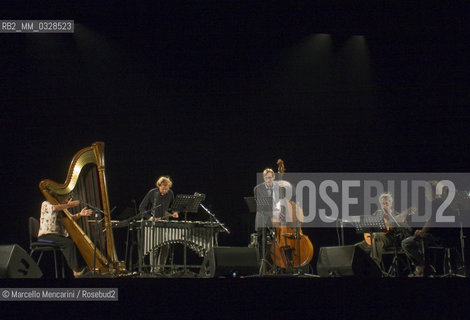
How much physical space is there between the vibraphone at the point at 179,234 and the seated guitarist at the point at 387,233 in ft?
6.58

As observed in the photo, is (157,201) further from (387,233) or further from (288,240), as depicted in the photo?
(387,233)

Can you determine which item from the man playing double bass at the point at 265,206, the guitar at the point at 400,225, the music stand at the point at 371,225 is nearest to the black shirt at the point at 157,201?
the man playing double bass at the point at 265,206

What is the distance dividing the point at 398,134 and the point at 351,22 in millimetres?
1912

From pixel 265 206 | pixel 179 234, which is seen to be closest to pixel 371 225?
pixel 265 206

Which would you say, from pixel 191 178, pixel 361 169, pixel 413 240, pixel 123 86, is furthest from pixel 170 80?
pixel 413 240

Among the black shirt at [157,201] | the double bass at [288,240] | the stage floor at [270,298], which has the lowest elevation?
the stage floor at [270,298]

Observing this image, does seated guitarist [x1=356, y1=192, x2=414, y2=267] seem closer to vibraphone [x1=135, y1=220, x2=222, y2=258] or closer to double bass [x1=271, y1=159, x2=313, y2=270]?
double bass [x1=271, y1=159, x2=313, y2=270]

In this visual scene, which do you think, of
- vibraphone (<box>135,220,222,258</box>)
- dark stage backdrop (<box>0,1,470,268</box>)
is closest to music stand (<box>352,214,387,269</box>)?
vibraphone (<box>135,220,222,258</box>)

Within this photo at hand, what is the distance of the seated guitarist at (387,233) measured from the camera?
792 centimetres

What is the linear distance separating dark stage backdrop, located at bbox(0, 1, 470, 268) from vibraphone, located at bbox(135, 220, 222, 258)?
5.07 feet

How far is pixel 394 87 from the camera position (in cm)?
1000

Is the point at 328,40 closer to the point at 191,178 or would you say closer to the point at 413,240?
the point at 191,178

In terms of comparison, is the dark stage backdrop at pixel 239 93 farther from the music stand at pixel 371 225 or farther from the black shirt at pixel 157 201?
the music stand at pixel 371 225

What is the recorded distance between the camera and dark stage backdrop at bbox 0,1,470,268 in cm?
947
